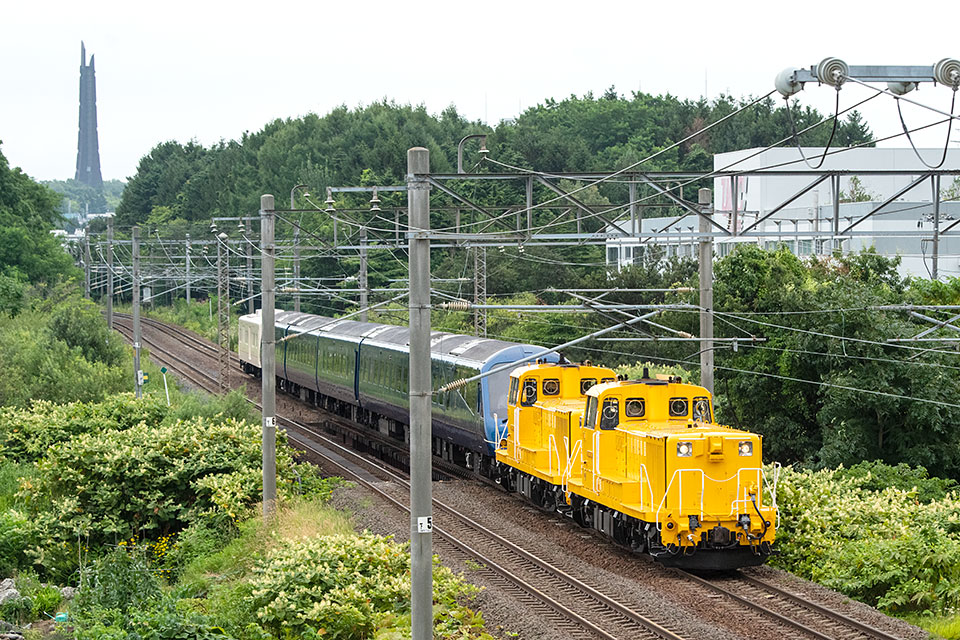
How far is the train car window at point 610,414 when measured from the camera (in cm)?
1870

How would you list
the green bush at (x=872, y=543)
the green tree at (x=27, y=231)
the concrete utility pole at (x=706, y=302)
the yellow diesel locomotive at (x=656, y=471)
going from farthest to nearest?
the green tree at (x=27, y=231) < the concrete utility pole at (x=706, y=302) < the yellow diesel locomotive at (x=656, y=471) < the green bush at (x=872, y=543)

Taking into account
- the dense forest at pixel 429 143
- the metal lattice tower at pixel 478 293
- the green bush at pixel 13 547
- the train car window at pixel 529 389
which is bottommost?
the green bush at pixel 13 547

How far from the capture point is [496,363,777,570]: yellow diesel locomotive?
16.9m

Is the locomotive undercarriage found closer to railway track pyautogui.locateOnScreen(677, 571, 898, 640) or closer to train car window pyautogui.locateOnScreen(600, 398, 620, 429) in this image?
railway track pyautogui.locateOnScreen(677, 571, 898, 640)

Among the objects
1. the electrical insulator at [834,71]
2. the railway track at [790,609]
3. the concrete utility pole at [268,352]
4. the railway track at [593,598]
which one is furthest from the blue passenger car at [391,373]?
the electrical insulator at [834,71]

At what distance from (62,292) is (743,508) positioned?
5442 centimetres

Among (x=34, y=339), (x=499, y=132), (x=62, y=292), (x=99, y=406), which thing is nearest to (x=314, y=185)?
(x=499, y=132)

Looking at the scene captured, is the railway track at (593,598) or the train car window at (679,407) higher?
the train car window at (679,407)

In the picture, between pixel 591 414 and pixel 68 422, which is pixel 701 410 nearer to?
pixel 591 414

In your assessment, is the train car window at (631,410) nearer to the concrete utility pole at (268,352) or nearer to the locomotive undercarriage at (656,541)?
the locomotive undercarriage at (656,541)

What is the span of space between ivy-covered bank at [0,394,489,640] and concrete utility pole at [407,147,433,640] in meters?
1.67

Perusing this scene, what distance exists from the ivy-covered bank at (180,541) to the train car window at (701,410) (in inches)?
210

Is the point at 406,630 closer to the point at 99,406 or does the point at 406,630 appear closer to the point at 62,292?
the point at 99,406

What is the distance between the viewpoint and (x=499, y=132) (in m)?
95.0
